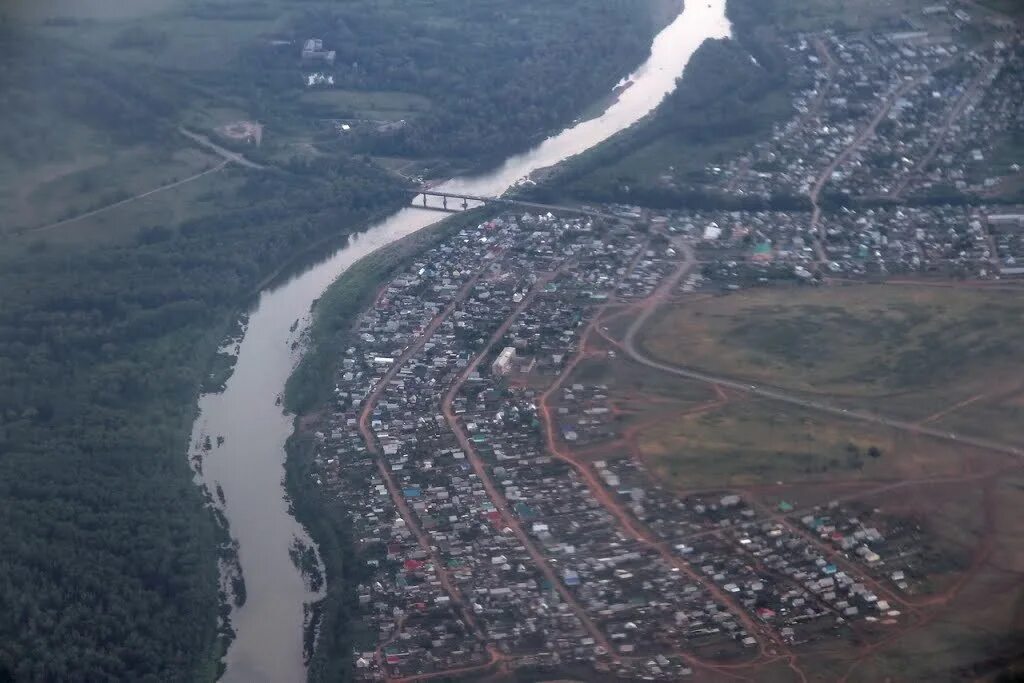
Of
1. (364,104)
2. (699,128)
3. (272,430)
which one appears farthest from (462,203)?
(272,430)

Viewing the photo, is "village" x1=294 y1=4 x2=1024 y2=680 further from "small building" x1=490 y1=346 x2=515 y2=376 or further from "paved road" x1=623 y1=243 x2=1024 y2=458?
"paved road" x1=623 y1=243 x2=1024 y2=458

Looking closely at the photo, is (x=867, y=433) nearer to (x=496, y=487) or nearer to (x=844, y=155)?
(x=496, y=487)

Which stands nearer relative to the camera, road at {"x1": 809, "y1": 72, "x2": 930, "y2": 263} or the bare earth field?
the bare earth field

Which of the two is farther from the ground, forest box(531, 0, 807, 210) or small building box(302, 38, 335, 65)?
small building box(302, 38, 335, 65)

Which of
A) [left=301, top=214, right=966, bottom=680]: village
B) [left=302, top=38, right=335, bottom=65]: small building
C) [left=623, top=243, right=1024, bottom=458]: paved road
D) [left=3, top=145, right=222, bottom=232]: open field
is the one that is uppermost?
[left=302, top=38, right=335, bottom=65]: small building

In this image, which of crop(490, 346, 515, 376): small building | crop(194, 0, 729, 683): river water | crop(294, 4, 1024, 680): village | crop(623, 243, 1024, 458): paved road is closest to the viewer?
crop(294, 4, 1024, 680): village

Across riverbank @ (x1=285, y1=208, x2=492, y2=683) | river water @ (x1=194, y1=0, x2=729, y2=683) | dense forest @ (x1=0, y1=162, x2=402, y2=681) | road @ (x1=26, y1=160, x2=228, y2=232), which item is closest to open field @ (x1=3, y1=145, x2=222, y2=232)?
road @ (x1=26, y1=160, x2=228, y2=232)
